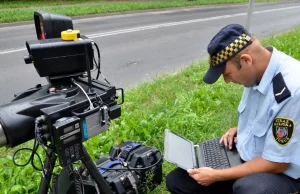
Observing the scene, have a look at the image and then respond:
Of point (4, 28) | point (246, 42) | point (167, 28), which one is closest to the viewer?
point (246, 42)

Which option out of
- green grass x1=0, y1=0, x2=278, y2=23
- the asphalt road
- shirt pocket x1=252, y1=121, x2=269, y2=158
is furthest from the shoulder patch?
green grass x1=0, y1=0, x2=278, y2=23

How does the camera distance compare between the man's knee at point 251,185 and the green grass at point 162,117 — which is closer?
the man's knee at point 251,185

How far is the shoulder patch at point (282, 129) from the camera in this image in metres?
1.78

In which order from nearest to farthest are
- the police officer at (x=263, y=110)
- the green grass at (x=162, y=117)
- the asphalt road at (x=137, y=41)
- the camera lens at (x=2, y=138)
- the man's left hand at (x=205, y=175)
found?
the camera lens at (x=2, y=138)
the police officer at (x=263, y=110)
the man's left hand at (x=205, y=175)
the green grass at (x=162, y=117)
the asphalt road at (x=137, y=41)

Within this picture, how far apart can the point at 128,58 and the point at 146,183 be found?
15.5ft

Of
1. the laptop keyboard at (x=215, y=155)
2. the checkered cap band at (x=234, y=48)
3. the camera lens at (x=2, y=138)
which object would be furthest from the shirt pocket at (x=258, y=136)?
the camera lens at (x=2, y=138)

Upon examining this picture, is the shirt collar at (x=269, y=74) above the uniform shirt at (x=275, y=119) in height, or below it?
above

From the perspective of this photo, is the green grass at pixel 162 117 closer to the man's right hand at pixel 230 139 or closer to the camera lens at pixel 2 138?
the man's right hand at pixel 230 139

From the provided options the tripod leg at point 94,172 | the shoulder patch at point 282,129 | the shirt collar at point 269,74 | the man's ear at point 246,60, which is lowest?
the tripod leg at point 94,172

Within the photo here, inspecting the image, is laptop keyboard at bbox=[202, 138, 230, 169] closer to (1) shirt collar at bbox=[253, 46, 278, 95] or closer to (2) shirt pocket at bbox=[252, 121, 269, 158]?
(2) shirt pocket at bbox=[252, 121, 269, 158]

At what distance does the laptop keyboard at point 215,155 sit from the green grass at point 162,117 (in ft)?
1.68

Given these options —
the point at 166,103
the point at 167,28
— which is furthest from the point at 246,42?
the point at 167,28

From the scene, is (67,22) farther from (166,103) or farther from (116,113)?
(166,103)

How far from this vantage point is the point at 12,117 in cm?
137
